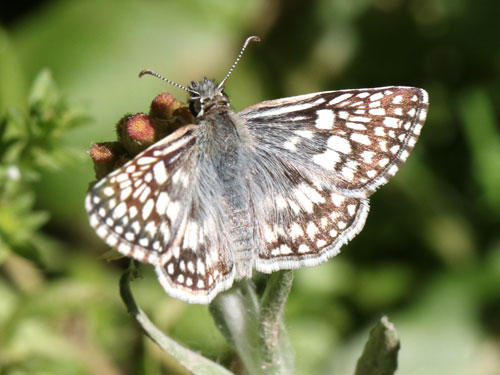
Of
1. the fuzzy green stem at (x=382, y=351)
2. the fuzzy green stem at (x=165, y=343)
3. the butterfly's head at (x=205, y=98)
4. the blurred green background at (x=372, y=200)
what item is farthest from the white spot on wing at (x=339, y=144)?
the blurred green background at (x=372, y=200)

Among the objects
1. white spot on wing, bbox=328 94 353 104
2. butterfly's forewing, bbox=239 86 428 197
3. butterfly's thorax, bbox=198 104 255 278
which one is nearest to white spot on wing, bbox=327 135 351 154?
butterfly's forewing, bbox=239 86 428 197

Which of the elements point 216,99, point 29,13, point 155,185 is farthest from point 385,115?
point 29,13

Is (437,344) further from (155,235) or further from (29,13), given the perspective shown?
(29,13)

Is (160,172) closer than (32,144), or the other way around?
(160,172)

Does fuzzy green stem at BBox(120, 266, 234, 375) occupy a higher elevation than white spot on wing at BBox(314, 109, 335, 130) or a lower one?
lower

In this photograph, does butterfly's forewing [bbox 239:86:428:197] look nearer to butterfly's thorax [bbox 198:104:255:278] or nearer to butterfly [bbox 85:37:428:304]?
butterfly [bbox 85:37:428:304]

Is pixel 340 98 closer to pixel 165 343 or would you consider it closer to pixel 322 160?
pixel 322 160

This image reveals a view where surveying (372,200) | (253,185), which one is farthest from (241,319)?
(372,200)
